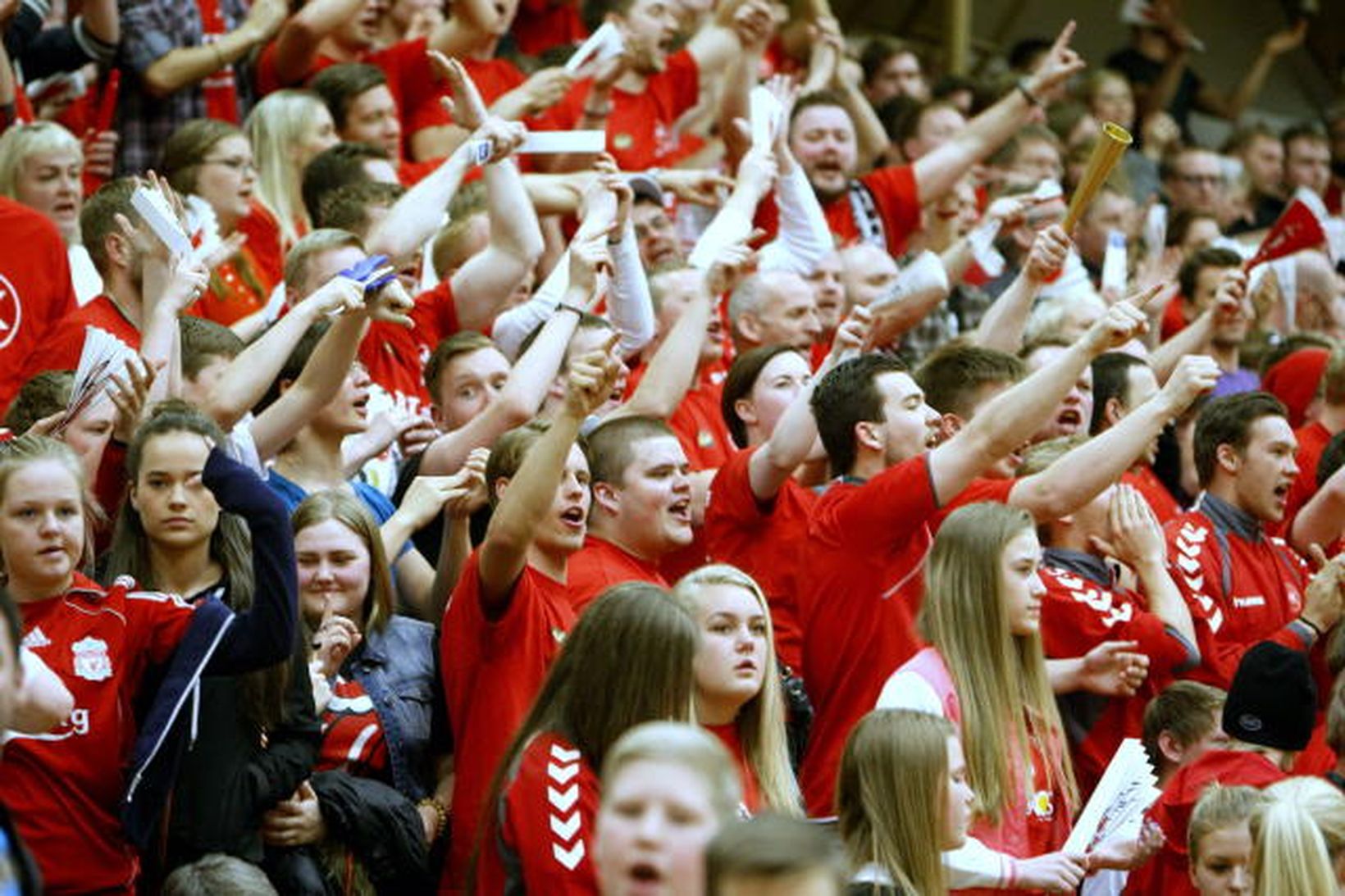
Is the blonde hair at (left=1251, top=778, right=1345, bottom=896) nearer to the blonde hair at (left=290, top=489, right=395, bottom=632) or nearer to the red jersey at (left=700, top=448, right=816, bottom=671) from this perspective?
the red jersey at (left=700, top=448, right=816, bottom=671)

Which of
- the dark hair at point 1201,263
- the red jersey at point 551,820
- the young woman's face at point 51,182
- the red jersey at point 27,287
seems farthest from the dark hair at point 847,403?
the dark hair at point 1201,263

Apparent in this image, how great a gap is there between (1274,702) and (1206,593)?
129cm

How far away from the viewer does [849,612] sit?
600cm

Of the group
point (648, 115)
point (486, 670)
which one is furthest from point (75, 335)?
point (648, 115)

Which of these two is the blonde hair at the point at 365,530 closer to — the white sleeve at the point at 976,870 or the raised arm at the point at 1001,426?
the raised arm at the point at 1001,426

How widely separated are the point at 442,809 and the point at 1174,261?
5.07 metres

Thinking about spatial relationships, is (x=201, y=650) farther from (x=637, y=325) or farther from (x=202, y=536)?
(x=637, y=325)

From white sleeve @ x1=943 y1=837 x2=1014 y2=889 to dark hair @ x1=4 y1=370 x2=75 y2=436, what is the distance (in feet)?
7.32

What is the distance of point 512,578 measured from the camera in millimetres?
5297

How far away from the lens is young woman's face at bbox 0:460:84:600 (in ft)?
15.9

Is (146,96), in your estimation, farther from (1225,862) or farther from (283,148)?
(1225,862)

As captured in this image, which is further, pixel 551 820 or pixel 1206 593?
pixel 1206 593

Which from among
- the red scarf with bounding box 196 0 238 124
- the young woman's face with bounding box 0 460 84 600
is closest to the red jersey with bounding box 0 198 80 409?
the young woman's face with bounding box 0 460 84 600

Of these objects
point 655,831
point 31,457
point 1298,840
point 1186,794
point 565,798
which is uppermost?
point 655,831
